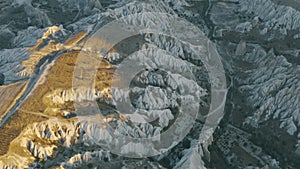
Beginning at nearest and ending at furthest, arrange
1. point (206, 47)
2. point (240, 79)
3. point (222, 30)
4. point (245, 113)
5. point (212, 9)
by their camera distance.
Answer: point (245, 113), point (240, 79), point (206, 47), point (222, 30), point (212, 9)

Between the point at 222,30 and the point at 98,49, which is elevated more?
the point at 98,49

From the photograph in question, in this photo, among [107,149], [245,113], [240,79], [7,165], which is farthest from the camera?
[240,79]

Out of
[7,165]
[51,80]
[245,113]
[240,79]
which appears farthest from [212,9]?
[7,165]

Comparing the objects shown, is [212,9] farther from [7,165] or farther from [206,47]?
[7,165]

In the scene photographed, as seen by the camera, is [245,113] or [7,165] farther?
[245,113]

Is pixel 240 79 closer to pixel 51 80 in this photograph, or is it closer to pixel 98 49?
pixel 98 49

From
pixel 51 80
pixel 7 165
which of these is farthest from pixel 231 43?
pixel 7 165
